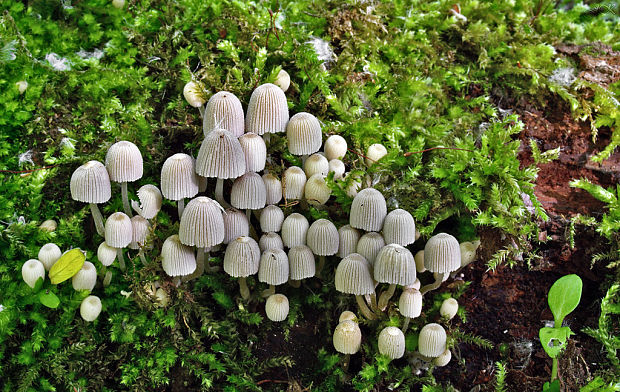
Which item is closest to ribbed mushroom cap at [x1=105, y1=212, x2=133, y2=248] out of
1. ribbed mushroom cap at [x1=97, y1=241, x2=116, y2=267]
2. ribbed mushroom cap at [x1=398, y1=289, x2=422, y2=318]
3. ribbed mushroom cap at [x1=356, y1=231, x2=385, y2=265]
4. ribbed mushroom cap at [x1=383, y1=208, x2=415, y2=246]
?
ribbed mushroom cap at [x1=97, y1=241, x2=116, y2=267]

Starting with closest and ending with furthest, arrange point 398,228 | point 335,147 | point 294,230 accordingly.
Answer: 1. point 398,228
2. point 294,230
3. point 335,147

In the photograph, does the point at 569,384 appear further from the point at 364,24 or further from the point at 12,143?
the point at 12,143

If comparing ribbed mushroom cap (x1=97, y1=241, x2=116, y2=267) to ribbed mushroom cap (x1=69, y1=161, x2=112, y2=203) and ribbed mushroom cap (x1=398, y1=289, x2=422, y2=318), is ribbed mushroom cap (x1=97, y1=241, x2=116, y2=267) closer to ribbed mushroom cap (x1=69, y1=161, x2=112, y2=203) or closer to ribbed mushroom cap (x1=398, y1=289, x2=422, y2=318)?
ribbed mushroom cap (x1=69, y1=161, x2=112, y2=203)

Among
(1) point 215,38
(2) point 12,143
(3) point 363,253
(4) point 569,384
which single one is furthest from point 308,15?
(4) point 569,384

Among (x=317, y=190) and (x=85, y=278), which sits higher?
(x=317, y=190)

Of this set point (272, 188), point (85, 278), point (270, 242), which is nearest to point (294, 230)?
point (270, 242)

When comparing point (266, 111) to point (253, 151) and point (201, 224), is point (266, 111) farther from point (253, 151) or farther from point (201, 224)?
point (201, 224)
